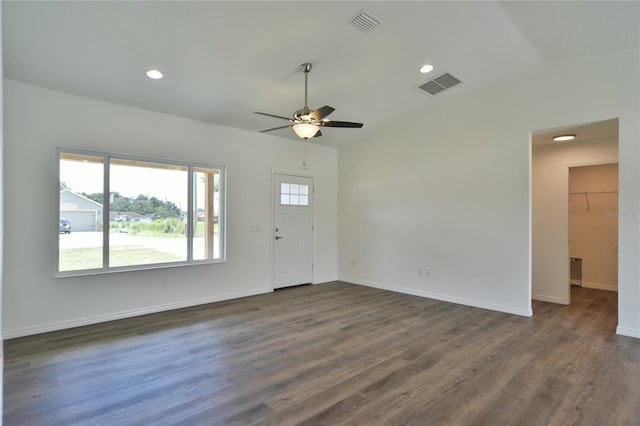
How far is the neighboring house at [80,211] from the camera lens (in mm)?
4020

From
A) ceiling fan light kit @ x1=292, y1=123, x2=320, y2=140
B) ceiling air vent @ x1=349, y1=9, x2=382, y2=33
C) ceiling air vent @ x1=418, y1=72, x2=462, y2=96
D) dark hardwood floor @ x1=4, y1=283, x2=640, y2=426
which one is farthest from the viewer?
ceiling air vent @ x1=418, y1=72, x2=462, y2=96

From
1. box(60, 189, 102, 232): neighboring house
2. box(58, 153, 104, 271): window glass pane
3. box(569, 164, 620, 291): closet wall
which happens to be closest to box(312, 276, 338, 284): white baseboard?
box(58, 153, 104, 271): window glass pane

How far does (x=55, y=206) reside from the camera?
393 cm

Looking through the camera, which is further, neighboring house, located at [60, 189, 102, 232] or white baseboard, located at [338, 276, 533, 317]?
white baseboard, located at [338, 276, 533, 317]

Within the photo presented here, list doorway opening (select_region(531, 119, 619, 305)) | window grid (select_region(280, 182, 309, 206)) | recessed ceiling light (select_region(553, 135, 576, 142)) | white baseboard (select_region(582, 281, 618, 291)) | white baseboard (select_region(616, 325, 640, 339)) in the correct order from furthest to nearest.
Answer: window grid (select_region(280, 182, 309, 206))
white baseboard (select_region(582, 281, 618, 291))
doorway opening (select_region(531, 119, 619, 305))
recessed ceiling light (select_region(553, 135, 576, 142))
white baseboard (select_region(616, 325, 640, 339))

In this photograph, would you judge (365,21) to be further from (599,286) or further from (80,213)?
(599,286)

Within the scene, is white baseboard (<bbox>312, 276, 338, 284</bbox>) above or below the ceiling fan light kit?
below

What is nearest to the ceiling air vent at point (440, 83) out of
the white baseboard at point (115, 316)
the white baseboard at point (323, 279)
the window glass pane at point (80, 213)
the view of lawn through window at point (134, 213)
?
the view of lawn through window at point (134, 213)

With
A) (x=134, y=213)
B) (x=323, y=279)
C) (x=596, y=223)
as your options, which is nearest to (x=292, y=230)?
(x=323, y=279)

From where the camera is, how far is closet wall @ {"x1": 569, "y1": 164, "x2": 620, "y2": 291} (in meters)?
6.12

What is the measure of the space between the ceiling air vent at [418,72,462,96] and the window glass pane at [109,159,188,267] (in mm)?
3792

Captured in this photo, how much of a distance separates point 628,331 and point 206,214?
575cm

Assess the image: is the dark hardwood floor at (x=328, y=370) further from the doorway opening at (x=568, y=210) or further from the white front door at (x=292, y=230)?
the white front door at (x=292, y=230)

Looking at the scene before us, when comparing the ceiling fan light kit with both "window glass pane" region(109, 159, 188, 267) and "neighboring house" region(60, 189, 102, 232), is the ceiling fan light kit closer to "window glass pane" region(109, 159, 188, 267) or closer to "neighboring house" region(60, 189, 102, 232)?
"window glass pane" region(109, 159, 188, 267)
